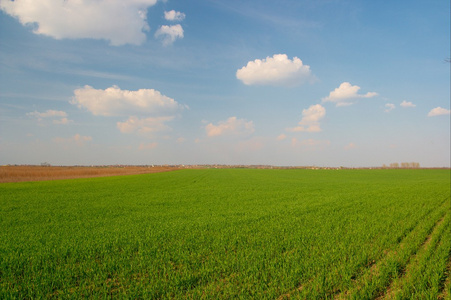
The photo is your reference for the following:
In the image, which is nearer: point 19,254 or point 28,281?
point 28,281

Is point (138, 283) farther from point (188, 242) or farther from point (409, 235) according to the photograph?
point (409, 235)

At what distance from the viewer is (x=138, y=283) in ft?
19.2

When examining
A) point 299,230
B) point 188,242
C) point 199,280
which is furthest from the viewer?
point 299,230

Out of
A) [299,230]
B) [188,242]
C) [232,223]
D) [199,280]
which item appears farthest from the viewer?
[232,223]

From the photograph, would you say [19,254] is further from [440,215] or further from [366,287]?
[440,215]

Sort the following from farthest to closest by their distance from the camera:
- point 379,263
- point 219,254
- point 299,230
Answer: point 299,230 < point 219,254 < point 379,263

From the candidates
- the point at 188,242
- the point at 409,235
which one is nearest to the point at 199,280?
the point at 188,242

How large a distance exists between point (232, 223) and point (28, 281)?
302 inches

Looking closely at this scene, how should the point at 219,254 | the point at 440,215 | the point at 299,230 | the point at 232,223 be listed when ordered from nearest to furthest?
the point at 219,254 → the point at 299,230 → the point at 232,223 → the point at 440,215

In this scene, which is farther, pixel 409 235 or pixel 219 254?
pixel 409 235

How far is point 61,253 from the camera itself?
307 inches

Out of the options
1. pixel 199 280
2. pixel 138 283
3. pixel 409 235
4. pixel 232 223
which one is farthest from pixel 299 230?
pixel 138 283

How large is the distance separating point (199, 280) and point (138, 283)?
1.39 meters

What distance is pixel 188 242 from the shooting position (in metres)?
8.84
